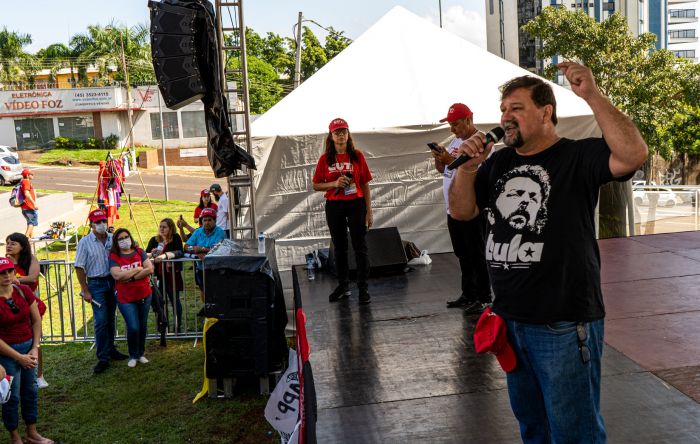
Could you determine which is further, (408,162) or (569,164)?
(408,162)

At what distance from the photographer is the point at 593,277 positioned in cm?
258

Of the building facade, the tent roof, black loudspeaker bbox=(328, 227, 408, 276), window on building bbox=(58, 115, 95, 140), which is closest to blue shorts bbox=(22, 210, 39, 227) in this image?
the tent roof

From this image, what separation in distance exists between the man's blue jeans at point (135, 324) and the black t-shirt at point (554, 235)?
558 centimetres

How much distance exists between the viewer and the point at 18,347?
5438 mm

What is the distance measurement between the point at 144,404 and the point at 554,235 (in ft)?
16.5

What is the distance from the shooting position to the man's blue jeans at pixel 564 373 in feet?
8.31

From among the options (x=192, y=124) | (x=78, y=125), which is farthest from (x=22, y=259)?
(x=78, y=125)

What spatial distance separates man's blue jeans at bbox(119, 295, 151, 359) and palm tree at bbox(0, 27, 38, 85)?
5382 cm

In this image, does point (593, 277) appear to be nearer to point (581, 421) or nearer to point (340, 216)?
point (581, 421)

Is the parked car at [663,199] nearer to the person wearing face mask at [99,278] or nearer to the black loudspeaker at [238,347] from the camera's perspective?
the black loudspeaker at [238,347]

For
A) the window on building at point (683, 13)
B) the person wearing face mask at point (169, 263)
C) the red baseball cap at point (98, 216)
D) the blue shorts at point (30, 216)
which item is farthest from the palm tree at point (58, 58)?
the window on building at point (683, 13)

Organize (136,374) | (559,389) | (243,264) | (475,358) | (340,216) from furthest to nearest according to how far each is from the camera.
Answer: (136,374) → (340,216) → (243,264) → (475,358) → (559,389)

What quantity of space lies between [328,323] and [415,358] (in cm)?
124

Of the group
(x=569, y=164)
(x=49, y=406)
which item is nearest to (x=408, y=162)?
(x=49, y=406)
